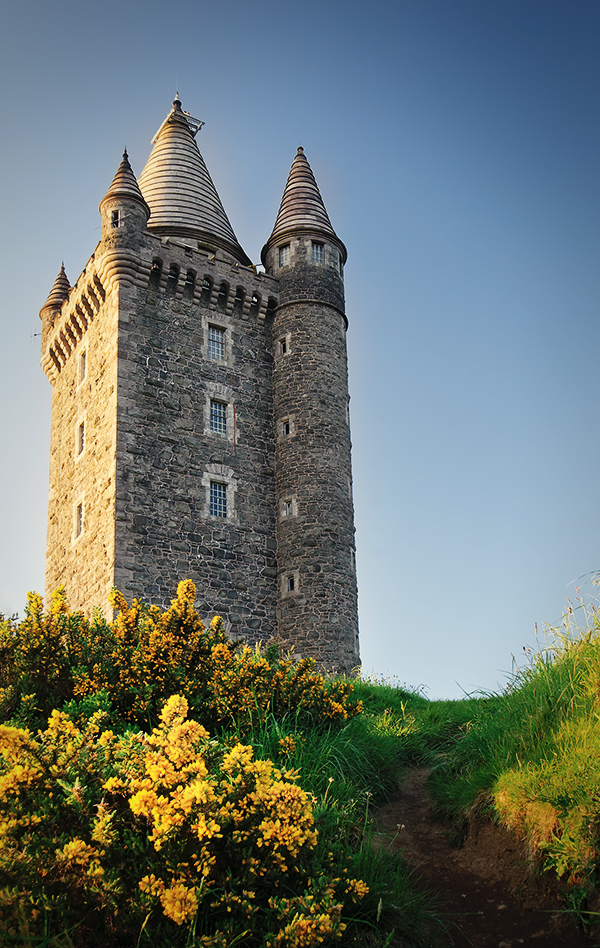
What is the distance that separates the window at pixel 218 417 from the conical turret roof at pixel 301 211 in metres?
6.59

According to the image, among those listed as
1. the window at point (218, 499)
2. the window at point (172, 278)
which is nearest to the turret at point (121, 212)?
the window at point (172, 278)

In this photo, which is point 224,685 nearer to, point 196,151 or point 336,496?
point 336,496

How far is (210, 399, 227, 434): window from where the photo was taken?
78.0 ft

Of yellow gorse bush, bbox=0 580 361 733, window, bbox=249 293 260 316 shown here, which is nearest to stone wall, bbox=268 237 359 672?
window, bbox=249 293 260 316

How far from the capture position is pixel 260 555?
911 inches

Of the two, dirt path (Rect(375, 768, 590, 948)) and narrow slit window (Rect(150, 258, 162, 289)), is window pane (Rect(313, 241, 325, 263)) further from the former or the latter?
dirt path (Rect(375, 768, 590, 948))

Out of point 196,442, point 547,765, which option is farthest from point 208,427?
point 547,765

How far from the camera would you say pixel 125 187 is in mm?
23859

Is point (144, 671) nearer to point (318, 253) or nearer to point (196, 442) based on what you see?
point (196, 442)

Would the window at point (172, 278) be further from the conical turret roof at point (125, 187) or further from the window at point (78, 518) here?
the window at point (78, 518)

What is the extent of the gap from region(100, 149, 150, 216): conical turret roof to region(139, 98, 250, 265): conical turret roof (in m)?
2.35

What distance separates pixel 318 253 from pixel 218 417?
6826mm

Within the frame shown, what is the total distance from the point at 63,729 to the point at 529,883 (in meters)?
3.82

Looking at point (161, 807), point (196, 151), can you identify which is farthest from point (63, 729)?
point (196, 151)
